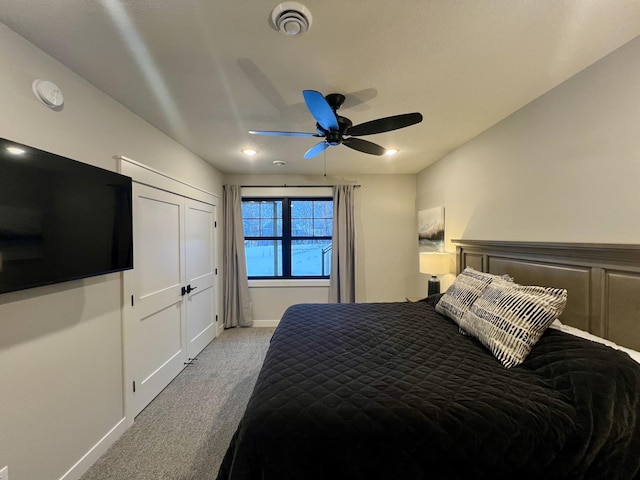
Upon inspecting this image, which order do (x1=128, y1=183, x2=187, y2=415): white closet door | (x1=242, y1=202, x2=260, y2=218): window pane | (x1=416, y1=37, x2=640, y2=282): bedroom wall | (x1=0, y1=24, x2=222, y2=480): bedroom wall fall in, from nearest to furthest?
(x1=0, y1=24, x2=222, y2=480): bedroom wall → (x1=416, y1=37, x2=640, y2=282): bedroom wall → (x1=128, y1=183, x2=187, y2=415): white closet door → (x1=242, y1=202, x2=260, y2=218): window pane

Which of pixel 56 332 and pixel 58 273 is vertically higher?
pixel 58 273

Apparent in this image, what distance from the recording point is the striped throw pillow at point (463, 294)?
1.96 m

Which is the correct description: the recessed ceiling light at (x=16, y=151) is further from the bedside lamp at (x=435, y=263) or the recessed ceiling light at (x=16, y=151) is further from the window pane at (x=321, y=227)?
the window pane at (x=321, y=227)

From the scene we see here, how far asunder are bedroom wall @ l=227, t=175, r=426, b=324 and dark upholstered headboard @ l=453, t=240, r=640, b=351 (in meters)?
2.23

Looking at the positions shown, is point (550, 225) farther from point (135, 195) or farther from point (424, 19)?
point (135, 195)

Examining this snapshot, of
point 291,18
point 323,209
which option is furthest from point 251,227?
point 291,18

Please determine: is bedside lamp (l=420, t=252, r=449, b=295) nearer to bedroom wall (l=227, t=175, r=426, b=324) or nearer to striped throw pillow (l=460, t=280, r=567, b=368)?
bedroom wall (l=227, t=175, r=426, b=324)

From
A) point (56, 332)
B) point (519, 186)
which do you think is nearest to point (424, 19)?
point (519, 186)

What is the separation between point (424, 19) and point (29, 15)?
6.04 ft

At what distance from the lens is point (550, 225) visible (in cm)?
185

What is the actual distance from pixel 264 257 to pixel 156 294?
2.15 meters

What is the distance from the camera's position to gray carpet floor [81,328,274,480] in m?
1.67

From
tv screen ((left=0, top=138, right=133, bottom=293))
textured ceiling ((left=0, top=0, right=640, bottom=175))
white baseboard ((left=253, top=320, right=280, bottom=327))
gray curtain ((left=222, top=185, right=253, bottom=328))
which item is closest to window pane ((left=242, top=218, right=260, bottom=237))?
gray curtain ((left=222, top=185, right=253, bottom=328))

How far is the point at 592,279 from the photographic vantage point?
Answer: 5.04 feet
